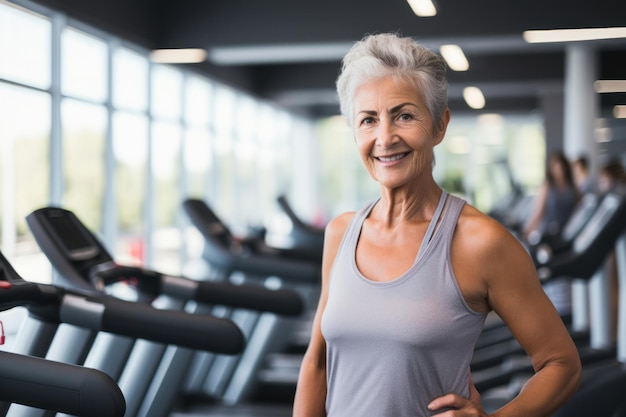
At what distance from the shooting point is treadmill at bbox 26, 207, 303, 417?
2.51m

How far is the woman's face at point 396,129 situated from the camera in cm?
136

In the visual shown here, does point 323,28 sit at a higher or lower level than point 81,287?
higher

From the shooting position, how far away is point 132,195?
724 centimetres

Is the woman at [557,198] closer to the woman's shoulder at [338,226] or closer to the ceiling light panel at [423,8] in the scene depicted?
the ceiling light panel at [423,8]

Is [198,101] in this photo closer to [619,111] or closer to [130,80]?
[130,80]

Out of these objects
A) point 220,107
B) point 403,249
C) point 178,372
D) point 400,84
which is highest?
point 220,107

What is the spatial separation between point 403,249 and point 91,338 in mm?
1271

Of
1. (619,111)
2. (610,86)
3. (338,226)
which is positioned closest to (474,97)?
(610,86)

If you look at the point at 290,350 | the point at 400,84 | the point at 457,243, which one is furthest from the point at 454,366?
the point at 290,350

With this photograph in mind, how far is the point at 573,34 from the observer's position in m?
5.16

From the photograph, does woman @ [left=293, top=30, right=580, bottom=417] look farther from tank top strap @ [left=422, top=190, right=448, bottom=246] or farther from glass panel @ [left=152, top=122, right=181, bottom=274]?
glass panel @ [left=152, top=122, right=181, bottom=274]

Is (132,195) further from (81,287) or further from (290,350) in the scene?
(81,287)

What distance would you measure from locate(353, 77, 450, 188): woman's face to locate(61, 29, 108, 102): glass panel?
4.83 metres

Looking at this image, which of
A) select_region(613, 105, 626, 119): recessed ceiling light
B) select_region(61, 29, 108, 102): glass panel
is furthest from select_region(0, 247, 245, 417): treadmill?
select_region(613, 105, 626, 119): recessed ceiling light
